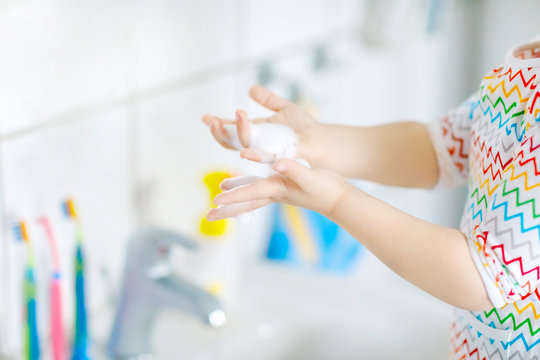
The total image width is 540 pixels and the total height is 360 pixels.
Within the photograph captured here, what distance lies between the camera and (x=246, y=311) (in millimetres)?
977

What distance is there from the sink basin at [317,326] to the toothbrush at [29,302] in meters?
0.17

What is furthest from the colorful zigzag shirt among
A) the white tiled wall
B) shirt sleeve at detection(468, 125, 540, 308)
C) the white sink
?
the white tiled wall

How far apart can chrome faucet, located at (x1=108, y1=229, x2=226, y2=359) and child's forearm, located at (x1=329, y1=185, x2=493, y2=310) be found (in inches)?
9.7

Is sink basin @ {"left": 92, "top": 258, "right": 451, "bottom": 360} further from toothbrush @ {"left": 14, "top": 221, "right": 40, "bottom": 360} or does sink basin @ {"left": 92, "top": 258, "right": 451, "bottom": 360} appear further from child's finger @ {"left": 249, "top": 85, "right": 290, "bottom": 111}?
Result: child's finger @ {"left": 249, "top": 85, "right": 290, "bottom": 111}

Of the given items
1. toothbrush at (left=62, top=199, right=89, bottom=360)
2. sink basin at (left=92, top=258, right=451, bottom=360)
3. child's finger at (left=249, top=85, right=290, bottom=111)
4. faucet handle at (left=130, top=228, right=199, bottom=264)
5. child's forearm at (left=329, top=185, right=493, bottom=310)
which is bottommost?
sink basin at (left=92, top=258, right=451, bottom=360)

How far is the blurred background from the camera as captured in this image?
2.37ft

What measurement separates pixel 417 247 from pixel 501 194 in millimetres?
74

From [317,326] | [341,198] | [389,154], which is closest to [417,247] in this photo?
[341,198]

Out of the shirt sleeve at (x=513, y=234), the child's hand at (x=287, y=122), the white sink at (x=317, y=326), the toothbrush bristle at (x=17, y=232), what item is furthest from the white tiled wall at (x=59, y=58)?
the shirt sleeve at (x=513, y=234)

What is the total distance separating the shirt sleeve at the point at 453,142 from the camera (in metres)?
0.67

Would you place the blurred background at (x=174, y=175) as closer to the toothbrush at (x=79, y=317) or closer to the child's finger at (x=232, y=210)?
the toothbrush at (x=79, y=317)

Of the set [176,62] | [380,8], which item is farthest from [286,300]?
[380,8]

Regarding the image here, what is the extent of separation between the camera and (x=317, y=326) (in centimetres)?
95

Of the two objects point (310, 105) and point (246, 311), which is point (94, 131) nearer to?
point (246, 311)
